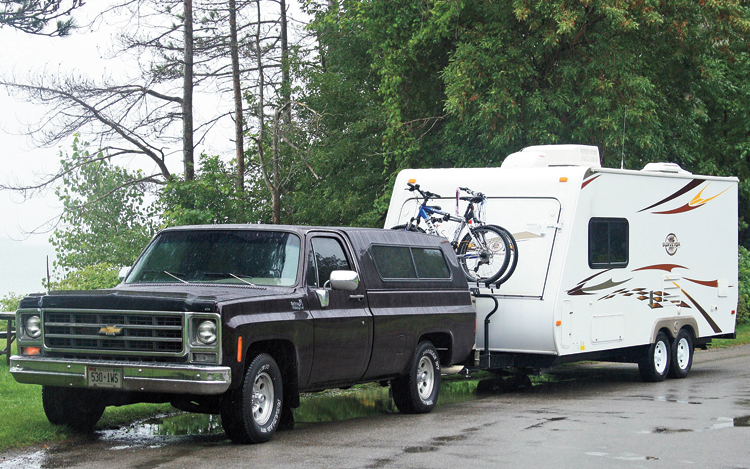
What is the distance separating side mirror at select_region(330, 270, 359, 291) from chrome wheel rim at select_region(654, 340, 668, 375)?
6.86 metres

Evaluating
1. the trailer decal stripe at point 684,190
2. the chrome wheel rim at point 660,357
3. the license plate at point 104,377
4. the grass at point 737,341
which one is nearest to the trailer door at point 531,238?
the trailer decal stripe at point 684,190

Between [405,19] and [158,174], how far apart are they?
9.24 metres

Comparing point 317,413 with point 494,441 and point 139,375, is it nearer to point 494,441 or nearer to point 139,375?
point 494,441

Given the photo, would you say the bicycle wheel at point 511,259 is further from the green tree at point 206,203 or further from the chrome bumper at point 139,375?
the green tree at point 206,203

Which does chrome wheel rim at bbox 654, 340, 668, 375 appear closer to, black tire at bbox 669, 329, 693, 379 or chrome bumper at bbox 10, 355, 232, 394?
black tire at bbox 669, 329, 693, 379

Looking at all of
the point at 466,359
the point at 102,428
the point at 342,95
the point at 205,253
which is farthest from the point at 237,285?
the point at 342,95

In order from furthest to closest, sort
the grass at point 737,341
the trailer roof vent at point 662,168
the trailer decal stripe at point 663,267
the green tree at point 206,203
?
the green tree at point 206,203 < the grass at point 737,341 < the trailer roof vent at point 662,168 < the trailer decal stripe at point 663,267

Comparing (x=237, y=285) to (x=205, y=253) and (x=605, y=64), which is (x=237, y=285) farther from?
(x=605, y=64)

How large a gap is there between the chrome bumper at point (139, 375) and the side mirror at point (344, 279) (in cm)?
165

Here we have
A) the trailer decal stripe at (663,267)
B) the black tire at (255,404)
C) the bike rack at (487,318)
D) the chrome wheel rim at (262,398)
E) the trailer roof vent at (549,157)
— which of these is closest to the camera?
the black tire at (255,404)

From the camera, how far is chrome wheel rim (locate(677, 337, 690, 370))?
15.1m

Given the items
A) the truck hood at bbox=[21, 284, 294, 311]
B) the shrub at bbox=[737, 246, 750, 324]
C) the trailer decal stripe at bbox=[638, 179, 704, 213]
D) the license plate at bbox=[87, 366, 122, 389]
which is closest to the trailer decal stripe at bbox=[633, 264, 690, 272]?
the trailer decal stripe at bbox=[638, 179, 704, 213]

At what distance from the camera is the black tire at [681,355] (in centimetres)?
1493

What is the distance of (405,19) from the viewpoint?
23312mm
